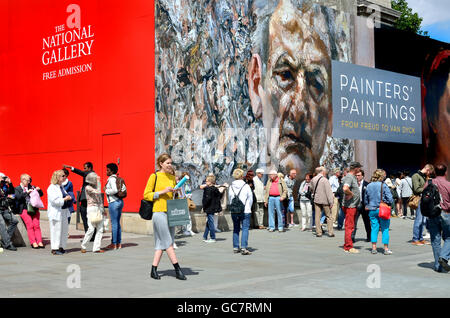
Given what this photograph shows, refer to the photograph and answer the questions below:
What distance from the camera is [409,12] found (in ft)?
146

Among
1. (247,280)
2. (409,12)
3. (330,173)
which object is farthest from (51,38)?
(409,12)

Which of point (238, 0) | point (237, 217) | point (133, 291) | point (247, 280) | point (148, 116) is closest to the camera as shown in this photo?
point (133, 291)

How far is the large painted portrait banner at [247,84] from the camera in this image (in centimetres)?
1641

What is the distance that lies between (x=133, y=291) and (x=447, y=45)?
25.9m

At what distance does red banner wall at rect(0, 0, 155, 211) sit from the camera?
16391 mm

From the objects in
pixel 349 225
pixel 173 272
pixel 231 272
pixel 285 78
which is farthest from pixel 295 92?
pixel 173 272

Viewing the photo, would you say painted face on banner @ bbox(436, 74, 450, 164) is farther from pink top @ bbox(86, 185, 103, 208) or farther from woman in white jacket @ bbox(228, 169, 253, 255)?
pink top @ bbox(86, 185, 103, 208)

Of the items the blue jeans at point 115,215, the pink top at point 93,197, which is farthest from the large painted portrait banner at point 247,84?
the pink top at point 93,197

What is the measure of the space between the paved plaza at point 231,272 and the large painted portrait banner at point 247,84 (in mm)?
4354

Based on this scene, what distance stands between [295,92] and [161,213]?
12.9 metres

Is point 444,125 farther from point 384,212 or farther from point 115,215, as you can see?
point 115,215

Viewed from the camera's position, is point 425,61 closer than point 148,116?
No

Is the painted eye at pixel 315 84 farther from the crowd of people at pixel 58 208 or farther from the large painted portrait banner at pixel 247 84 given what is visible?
the crowd of people at pixel 58 208
